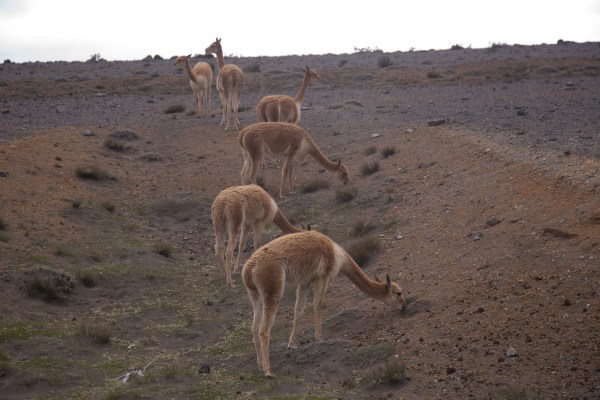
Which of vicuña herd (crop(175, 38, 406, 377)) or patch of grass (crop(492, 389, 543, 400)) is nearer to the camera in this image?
patch of grass (crop(492, 389, 543, 400))

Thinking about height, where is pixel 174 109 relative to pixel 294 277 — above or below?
above

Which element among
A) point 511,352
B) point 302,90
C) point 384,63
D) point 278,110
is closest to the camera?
point 511,352

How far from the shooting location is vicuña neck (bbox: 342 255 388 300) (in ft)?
34.8

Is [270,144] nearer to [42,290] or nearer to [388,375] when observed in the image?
[42,290]

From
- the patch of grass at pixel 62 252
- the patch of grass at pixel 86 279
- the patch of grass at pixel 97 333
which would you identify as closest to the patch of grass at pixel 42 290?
the patch of grass at pixel 86 279

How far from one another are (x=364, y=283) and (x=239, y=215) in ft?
10.4

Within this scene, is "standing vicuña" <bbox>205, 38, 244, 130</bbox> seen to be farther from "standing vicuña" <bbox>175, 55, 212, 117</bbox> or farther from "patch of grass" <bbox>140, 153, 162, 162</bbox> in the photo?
"patch of grass" <bbox>140, 153, 162, 162</bbox>

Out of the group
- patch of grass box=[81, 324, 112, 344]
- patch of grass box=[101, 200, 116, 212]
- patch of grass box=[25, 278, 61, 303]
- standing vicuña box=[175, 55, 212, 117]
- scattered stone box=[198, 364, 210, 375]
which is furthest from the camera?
standing vicuña box=[175, 55, 212, 117]

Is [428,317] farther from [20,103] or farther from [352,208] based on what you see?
[20,103]

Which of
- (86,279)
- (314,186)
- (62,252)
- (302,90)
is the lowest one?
(86,279)

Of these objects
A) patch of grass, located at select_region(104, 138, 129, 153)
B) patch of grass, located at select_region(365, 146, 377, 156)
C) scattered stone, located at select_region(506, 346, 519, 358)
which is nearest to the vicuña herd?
patch of grass, located at select_region(365, 146, 377, 156)

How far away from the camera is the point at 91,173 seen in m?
18.0

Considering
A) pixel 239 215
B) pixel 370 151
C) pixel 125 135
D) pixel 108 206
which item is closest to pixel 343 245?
pixel 239 215

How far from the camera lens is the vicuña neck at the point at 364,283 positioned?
10.6 m
